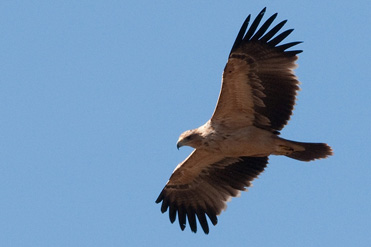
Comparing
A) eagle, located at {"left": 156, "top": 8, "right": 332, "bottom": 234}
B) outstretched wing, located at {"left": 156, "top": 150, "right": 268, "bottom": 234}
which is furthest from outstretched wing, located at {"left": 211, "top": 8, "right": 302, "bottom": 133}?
outstretched wing, located at {"left": 156, "top": 150, "right": 268, "bottom": 234}

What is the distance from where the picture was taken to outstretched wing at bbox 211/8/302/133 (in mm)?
11594

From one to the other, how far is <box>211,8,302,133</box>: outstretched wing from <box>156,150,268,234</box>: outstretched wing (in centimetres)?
110

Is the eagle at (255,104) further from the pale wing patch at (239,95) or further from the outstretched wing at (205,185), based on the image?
the outstretched wing at (205,185)

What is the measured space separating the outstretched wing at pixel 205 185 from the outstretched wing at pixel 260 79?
1.10m

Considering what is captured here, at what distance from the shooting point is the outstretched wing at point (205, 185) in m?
12.9

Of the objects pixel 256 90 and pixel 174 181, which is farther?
pixel 174 181

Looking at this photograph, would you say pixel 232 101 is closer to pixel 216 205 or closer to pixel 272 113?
pixel 272 113

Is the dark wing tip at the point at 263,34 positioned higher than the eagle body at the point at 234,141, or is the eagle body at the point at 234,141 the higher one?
the dark wing tip at the point at 263,34

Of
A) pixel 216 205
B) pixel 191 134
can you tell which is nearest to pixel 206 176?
pixel 216 205

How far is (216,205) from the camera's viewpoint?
43.6ft

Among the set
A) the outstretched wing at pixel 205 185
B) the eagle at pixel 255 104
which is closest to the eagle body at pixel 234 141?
the eagle at pixel 255 104

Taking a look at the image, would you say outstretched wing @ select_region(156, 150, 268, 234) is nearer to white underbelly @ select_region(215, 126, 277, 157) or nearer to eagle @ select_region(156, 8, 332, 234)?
eagle @ select_region(156, 8, 332, 234)

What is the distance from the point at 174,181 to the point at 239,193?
43.0 inches

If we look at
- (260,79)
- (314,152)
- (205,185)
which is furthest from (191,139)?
(314,152)
